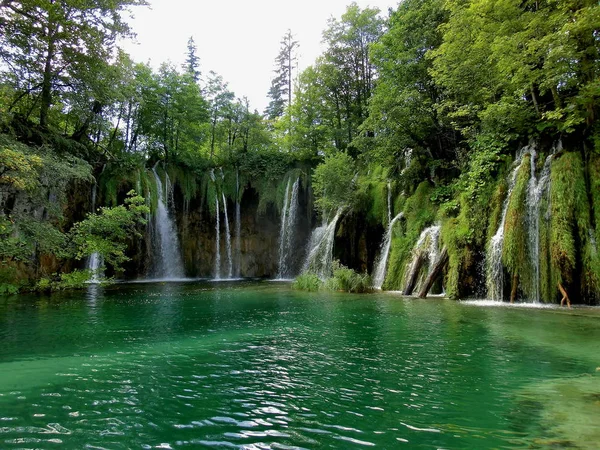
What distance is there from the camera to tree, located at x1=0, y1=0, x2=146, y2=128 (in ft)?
47.9

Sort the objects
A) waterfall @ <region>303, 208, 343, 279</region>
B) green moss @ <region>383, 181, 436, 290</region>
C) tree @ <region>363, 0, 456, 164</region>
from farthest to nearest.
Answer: waterfall @ <region>303, 208, 343, 279</region>, tree @ <region>363, 0, 456, 164</region>, green moss @ <region>383, 181, 436, 290</region>

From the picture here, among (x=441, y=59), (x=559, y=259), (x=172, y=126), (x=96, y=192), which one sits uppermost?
(x=172, y=126)

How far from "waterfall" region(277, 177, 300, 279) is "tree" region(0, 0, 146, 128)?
15318mm

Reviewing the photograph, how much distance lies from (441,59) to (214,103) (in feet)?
73.0

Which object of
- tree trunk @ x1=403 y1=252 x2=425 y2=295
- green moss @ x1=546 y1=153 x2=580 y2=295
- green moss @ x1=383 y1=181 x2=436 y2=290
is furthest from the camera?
green moss @ x1=383 y1=181 x2=436 y2=290

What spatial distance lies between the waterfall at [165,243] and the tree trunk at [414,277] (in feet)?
60.7

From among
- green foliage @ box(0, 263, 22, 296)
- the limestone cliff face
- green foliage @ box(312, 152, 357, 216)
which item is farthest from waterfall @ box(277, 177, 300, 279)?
green foliage @ box(0, 263, 22, 296)

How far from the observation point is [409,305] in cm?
1195

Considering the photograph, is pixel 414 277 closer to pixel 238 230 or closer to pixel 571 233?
pixel 571 233

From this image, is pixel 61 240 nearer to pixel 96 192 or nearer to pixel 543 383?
pixel 96 192

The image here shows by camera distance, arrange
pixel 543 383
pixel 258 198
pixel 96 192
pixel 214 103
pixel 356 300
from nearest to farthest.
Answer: pixel 543 383 → pixel 356 300 → pixel 96 192 → pixel 258 198 → pixel 214 103

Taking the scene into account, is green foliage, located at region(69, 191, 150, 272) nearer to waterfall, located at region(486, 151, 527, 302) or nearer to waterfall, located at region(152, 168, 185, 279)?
waterfall, located at region(152, 168, 185, 279)

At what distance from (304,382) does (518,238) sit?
10.3 meters

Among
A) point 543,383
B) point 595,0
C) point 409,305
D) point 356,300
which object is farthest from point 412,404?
point 595,0
